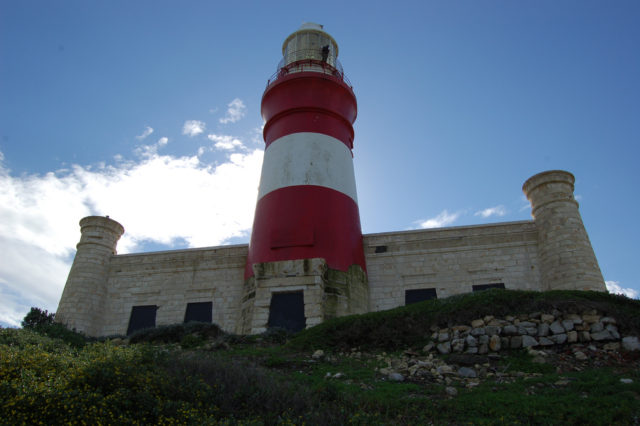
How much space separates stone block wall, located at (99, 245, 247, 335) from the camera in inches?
586

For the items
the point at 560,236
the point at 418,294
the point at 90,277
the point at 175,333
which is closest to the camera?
the point at 175,333

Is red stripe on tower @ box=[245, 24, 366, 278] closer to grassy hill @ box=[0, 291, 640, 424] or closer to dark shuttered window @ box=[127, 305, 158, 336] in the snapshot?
dark shuttered window @ box=[127, 305, 158, 336]

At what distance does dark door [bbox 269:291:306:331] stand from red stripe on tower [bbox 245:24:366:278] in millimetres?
1234

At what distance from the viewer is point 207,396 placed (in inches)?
206

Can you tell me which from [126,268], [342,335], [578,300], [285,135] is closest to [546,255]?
[578,300]

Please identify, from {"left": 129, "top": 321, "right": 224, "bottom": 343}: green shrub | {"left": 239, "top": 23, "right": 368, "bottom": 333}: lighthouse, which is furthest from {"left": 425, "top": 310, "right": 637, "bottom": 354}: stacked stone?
{"left": 129, "top": 321, "right": 224, "bottom": 343}: green shrub

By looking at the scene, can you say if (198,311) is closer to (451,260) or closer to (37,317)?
(37,317)

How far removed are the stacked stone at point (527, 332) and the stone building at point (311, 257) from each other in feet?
15.4

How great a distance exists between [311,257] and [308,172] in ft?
9.99

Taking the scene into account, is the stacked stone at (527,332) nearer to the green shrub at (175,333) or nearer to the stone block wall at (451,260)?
the stone block wall at (451,260)

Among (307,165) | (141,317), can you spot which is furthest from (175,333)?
(307,165)

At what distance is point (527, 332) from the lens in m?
8.02

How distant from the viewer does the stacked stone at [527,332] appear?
7680 millimetres

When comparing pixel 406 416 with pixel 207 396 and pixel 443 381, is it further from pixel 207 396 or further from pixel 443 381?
pixel 207 396
